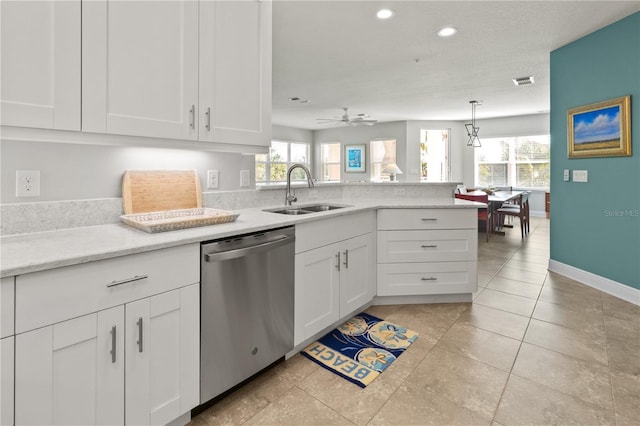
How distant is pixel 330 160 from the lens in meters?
10.6

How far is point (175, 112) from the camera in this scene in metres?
1.63

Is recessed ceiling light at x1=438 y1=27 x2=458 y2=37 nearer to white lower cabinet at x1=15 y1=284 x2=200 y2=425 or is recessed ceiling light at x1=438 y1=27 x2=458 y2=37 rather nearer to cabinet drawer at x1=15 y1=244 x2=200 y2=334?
cabinet drawer at x1=15 y1=244 x2=200 y2=334

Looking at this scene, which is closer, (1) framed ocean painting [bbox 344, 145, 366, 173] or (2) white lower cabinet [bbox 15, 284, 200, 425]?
(2) white lower cabinet [bbox 15, 284, 200, 425]

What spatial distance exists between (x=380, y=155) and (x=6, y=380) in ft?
30.2

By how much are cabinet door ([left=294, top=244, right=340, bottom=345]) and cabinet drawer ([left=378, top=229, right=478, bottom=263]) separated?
65cm

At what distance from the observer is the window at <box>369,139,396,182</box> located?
9242 millimetres

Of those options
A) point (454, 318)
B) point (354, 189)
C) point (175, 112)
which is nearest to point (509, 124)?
point (354, 189)

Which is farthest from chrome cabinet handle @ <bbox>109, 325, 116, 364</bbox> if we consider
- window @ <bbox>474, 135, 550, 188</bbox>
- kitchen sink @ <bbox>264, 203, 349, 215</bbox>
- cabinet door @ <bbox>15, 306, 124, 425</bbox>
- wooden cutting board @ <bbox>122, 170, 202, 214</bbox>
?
window @ <bbox>474, 135, 550, 188</bbox>

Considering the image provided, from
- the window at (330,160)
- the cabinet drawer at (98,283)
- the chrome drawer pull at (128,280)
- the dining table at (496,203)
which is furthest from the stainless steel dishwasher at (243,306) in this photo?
the window at (330,160)

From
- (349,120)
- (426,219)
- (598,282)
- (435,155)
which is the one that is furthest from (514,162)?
(426,219)

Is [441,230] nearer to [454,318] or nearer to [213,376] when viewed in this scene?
[454,318]

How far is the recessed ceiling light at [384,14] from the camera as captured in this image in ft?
9.53

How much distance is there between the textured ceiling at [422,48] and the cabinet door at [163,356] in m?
2.57

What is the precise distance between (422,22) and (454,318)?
271 centimetres
